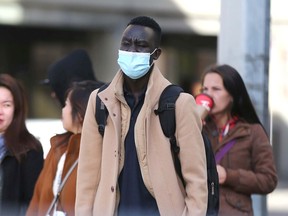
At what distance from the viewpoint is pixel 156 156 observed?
381cm

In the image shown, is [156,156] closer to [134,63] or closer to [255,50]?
[134,63]

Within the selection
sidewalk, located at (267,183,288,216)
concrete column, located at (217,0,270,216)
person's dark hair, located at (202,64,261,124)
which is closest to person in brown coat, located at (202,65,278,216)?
person's dark hair, located at (202,64,261,124)

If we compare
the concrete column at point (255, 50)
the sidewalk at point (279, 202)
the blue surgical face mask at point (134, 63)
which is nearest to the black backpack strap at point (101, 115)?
the blue surgical face mask at point (134, 63)

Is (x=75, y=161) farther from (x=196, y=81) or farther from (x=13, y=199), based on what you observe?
(x=196, y=81)

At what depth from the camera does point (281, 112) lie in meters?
17.1

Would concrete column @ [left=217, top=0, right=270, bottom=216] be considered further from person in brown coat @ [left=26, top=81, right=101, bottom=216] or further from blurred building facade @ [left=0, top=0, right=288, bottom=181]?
blurred building facade @ [left=0, top=0, right=288, bottom=181]

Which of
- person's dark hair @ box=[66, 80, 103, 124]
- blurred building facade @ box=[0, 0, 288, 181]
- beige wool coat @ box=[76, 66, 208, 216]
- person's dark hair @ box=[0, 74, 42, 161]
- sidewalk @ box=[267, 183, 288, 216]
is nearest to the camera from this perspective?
beige wool coat @ box=[76, 66, 208, 216]

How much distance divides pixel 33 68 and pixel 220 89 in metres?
13.0

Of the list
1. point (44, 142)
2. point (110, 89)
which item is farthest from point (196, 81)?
point (110, 89)

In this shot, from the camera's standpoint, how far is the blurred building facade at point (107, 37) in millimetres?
16156

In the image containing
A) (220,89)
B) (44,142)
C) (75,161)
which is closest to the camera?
(75,161)

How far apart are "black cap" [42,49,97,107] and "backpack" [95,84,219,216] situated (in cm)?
208

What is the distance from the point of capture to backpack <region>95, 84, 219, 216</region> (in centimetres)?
385

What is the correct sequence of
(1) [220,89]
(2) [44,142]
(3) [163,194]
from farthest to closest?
(2) [44,142], (1) [220,89], (3) [163,194]
